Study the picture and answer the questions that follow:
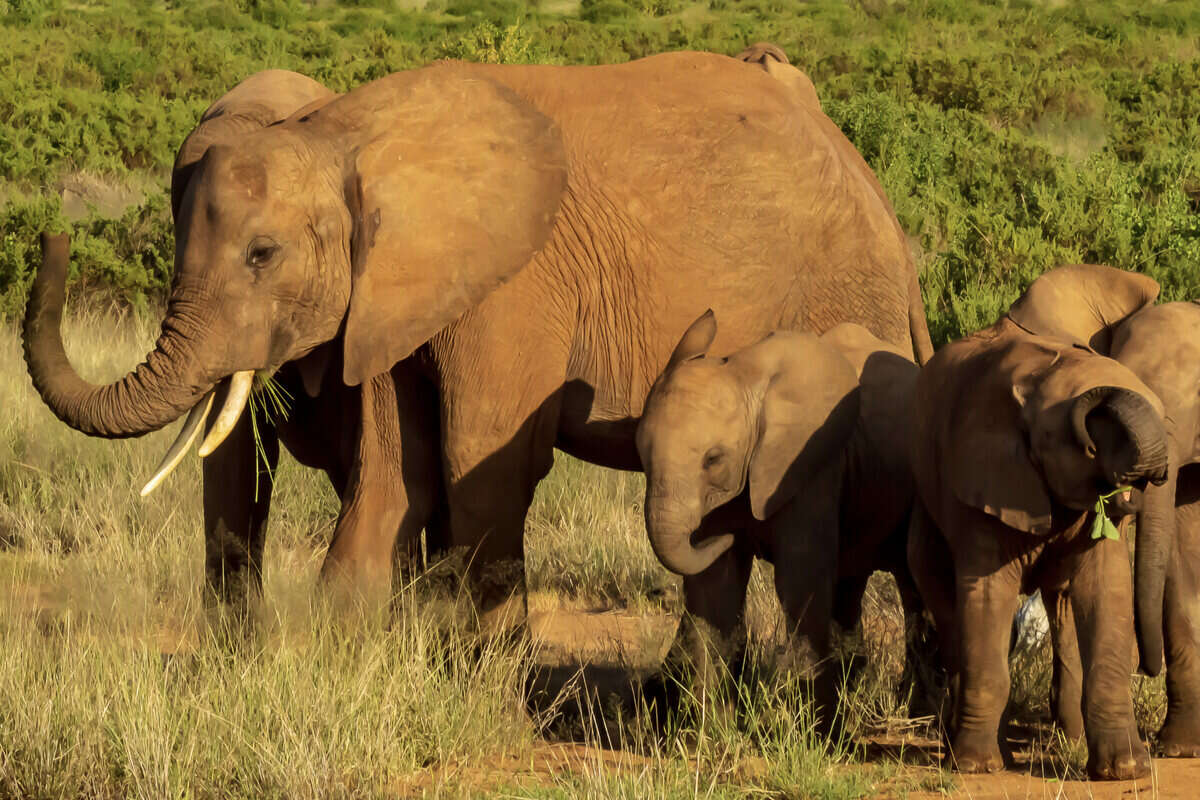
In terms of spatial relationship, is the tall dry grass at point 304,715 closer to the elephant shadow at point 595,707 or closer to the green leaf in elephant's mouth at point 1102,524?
the elephant shadow at point 595,707

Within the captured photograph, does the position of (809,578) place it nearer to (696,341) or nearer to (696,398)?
(696,398)

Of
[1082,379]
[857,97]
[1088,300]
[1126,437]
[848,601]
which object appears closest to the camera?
[1126,437]

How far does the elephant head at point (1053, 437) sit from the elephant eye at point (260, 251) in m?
2.00

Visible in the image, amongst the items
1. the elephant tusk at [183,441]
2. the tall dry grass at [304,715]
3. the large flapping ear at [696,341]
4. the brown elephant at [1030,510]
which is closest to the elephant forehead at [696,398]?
the large flapping ear at [696,341]

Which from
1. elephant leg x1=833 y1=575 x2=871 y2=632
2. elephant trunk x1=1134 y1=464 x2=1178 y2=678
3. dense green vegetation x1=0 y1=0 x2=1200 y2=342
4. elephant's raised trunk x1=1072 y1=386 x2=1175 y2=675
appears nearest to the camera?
elephant's raised trunk x1=1072 y1=386 x2=1175 y2=675

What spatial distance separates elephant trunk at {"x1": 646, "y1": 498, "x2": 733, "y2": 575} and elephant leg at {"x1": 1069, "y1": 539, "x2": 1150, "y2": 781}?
3.36 feet

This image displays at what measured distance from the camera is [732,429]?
212 inches

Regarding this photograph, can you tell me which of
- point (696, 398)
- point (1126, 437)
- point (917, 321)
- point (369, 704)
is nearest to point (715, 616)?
point (696, 398)

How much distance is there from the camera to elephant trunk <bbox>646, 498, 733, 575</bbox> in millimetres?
5180

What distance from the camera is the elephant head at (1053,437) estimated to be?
4.44 m

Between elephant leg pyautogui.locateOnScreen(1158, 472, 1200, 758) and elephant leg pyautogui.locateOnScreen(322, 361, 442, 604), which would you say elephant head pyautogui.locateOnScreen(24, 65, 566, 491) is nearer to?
elephant leg pyautogui.locateOnScreen(322, 361, 442, 604)

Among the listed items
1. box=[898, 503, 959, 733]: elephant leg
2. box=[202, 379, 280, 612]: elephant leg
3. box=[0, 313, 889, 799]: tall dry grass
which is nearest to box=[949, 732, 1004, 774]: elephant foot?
box=[898, 503, 959, 733]: elephant leg

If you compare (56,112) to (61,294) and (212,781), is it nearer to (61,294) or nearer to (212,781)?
(61,294)

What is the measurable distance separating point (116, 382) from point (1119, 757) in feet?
10.0
